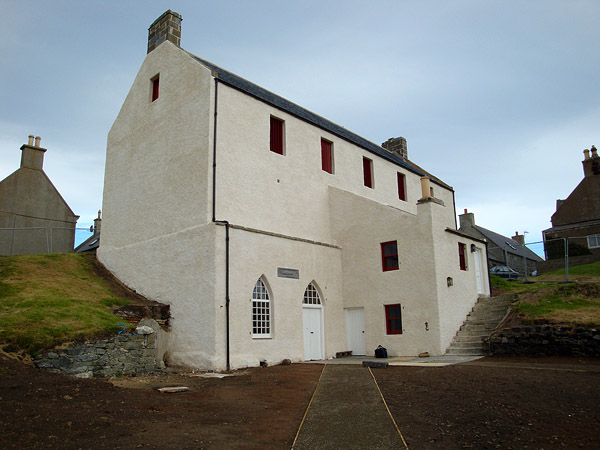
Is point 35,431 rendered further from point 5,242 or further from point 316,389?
point 5,242

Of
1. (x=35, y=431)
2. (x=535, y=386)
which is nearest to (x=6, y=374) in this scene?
(x=35, y=431)

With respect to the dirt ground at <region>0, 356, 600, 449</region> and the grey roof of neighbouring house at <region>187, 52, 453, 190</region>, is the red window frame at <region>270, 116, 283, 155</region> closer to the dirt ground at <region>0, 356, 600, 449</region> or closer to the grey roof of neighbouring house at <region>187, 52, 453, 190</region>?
the grey roof of neighbouring house at <region>187, 52, 453, 190</region>

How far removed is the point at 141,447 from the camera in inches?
249

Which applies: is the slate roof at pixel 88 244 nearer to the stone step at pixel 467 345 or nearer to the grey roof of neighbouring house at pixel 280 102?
the grey roof of neighbouring house at pixel 280 102

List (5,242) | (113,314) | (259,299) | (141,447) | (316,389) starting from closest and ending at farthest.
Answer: (141,447)
(316,389)
(113,314)
(259,299)
(5,242)

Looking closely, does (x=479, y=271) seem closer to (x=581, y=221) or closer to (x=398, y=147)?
(x=398, y=147)

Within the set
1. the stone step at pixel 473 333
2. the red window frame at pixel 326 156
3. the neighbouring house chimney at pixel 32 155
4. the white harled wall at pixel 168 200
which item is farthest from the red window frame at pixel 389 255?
the neighbouring house chimney at pixel 32 155

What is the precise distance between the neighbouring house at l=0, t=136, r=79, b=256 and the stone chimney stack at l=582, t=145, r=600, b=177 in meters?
38.3

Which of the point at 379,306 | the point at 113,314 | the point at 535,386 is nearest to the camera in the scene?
the point at 535,386

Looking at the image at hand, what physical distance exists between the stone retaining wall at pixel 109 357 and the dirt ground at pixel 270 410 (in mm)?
993

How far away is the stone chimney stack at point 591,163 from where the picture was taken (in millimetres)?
37075

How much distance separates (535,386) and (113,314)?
12405 mm

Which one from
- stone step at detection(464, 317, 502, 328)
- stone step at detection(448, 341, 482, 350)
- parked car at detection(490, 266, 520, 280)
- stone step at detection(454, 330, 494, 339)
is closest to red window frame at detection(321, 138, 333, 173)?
stone step at detection(464, 317, 502, 328)

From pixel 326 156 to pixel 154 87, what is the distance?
8502 millimetres
